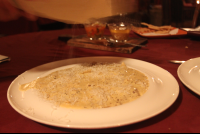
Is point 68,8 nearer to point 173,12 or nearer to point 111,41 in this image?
point 111,41

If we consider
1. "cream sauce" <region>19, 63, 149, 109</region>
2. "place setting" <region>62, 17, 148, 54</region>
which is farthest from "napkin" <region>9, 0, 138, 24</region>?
"place setting" <region>62, 17, 148, 54</region>

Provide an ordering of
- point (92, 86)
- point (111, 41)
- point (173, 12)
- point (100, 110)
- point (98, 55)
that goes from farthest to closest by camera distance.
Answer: point (173, 12)
point (111, 41)
point (98, 55)
point (92, 86)
point (100, 110)

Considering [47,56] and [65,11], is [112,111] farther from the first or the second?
[47,56]

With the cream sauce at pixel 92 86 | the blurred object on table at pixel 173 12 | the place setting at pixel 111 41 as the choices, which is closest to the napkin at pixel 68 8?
the cream sauce at pixel 92 86

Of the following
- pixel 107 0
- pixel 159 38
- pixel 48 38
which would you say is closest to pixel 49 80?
pixel 107 0

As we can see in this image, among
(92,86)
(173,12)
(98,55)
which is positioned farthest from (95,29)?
(173,12)

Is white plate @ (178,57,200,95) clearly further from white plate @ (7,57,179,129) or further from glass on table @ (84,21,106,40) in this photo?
glass on table @ (84,21,106,40)
